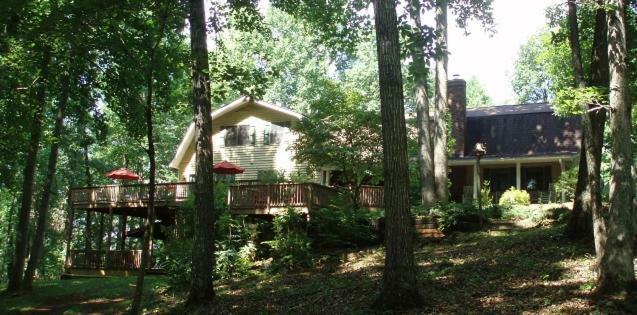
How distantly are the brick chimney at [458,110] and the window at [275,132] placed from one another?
7723 millimetres

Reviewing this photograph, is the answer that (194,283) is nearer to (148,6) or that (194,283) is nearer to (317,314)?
(317,314)

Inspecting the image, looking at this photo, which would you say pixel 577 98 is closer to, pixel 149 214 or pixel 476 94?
pixel 149 214

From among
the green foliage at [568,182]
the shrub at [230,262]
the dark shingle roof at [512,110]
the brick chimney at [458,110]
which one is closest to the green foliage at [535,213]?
the green foliage at [568,182]

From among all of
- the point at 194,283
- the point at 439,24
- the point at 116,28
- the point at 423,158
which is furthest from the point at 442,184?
the point at 116,28

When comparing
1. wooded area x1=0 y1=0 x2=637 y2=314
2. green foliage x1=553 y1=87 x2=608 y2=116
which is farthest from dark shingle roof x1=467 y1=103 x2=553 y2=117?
green foliage x1=553 y1=87 x2=608 y2=116

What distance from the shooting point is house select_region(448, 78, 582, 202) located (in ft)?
79.5

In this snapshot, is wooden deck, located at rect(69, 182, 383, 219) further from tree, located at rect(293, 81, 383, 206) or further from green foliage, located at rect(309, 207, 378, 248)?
tree, located at rect(293, 81, 383, 206)

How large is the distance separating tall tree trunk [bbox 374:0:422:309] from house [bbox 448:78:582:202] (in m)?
15.7

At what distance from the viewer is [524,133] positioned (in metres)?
25.5

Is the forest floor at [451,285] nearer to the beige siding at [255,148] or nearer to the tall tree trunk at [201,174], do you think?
the tall tree trunk at [201,174]

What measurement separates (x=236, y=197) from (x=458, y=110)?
1260cm

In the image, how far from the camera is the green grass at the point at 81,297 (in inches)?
584

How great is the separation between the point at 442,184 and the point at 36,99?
42.5ft

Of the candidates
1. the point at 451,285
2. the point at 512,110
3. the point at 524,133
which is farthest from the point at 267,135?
the point at 451,285
